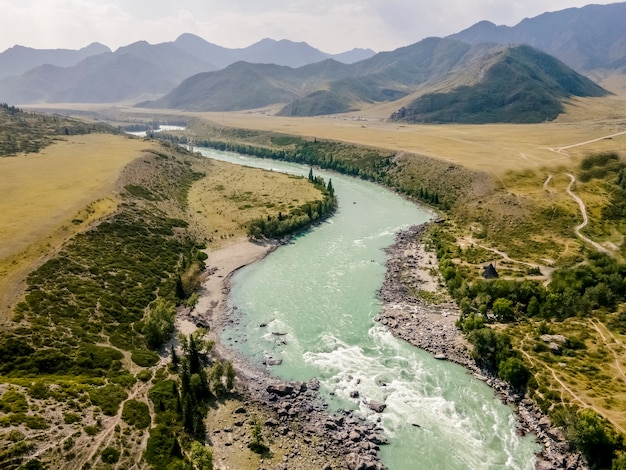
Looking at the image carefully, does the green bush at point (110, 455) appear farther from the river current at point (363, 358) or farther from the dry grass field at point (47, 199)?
the dry grass field at point (47, 199)

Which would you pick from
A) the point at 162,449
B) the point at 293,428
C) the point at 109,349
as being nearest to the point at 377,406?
the point at 293,428

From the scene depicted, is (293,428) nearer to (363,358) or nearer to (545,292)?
(363,358)

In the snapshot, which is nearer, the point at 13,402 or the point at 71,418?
the point at 13,402

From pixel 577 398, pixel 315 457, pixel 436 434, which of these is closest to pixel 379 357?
pixel 436 434

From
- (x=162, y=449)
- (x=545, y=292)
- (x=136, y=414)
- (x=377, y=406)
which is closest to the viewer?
(x=162, y=449)

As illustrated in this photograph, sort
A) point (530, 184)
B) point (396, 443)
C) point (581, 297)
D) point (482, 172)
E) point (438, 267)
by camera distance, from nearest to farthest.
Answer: point (396, 443) → point (581, 297) → point (438, 267) → point (530, 184) → point (482, 172)

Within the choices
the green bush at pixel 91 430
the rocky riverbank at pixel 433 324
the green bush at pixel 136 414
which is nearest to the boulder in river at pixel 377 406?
the rocky riverbank at pixel 433 324

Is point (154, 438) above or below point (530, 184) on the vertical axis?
below

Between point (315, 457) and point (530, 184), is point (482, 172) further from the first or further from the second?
point (315, 457)
